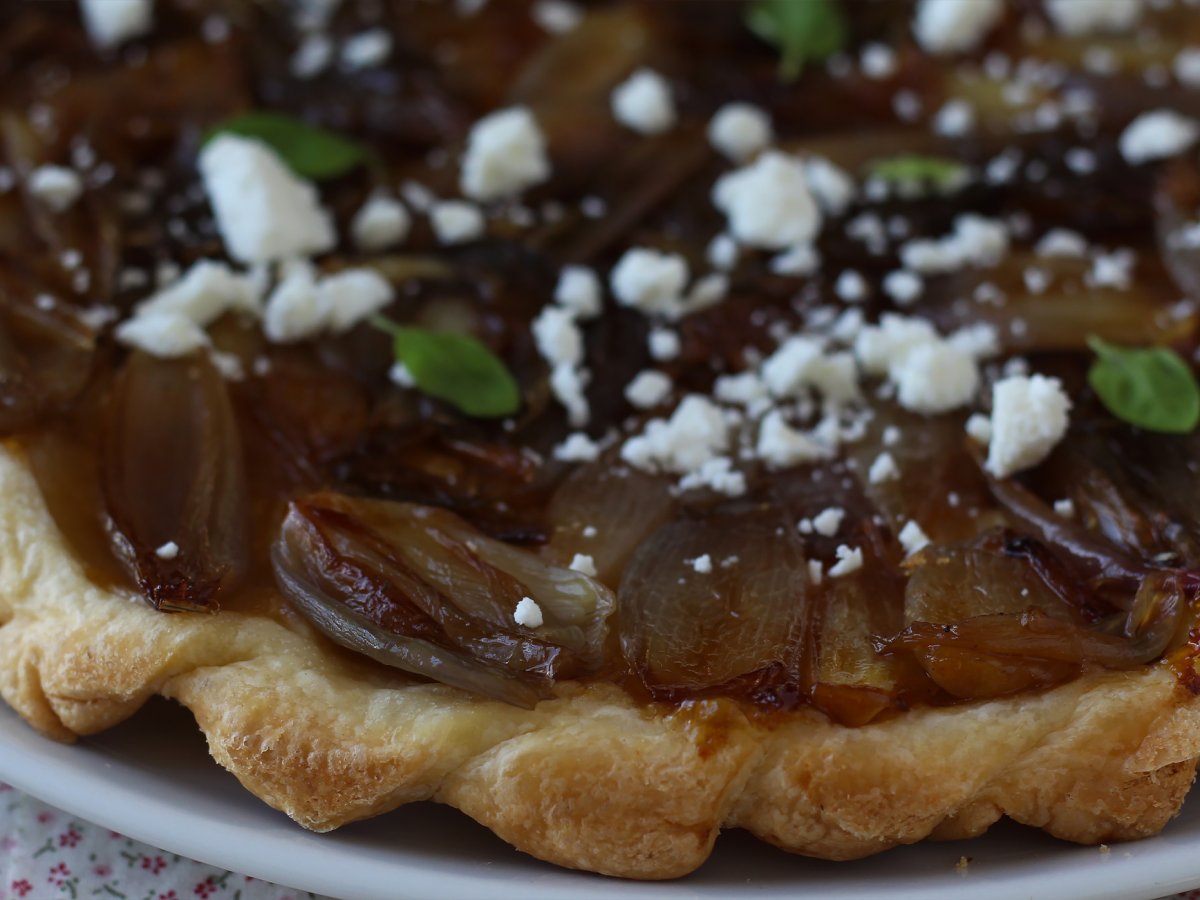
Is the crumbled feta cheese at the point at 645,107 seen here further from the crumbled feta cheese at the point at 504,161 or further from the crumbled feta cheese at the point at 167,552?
the crumbled feta cheese at the point at 167,552

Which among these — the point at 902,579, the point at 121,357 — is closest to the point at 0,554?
the point at 121,357

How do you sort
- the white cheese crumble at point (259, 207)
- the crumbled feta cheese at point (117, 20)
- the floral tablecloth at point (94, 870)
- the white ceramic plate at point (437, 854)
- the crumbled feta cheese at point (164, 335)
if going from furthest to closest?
the crumbled feta cheese at point (117, 20) → the white cheese crumble at point (259, 207) → the crumbled feta cheese at point (164, 335) → the floral tablecloth at point (94, 870) → the white ceramic plate at point (437, 854)

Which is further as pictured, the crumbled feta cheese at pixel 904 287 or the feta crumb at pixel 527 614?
the crumbled feta cheese at pixel 904 287

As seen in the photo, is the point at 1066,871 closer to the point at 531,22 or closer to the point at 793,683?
the point at 793,683

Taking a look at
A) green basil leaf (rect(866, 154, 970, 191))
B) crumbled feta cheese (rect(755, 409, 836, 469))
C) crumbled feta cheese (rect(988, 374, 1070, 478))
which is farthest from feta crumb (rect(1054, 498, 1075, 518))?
green basil leaf (rect(866, 154, 970, 191))

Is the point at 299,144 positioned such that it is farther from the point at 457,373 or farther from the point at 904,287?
the point at 904,287

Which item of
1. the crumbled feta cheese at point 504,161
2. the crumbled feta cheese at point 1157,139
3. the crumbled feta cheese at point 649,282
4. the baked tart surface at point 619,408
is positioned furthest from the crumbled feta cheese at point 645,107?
the crumbled feta cheese at point 1157,139

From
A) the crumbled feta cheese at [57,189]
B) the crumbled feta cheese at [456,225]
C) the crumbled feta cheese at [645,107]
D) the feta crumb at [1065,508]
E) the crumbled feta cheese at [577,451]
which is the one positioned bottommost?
the feta crumb at [1065,508]
